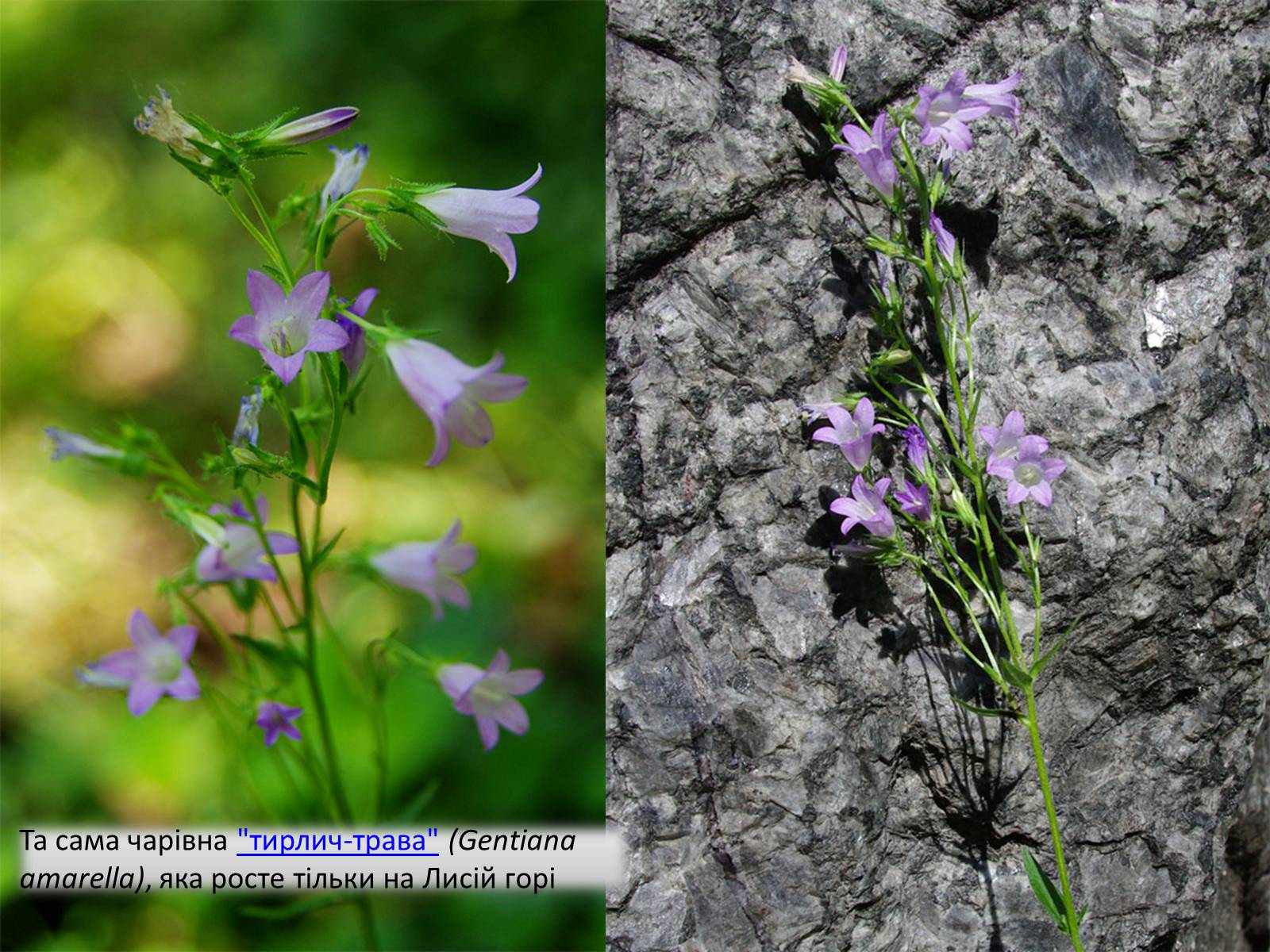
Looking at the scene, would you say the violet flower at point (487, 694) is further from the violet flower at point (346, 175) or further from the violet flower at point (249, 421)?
the violet flower at point (346, 175)

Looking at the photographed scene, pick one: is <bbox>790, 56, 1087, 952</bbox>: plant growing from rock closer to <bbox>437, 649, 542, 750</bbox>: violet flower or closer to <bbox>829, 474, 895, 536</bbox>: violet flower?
<bbox>829, 474, 895, 536</bbox>: violet flower

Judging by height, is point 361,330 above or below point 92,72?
below

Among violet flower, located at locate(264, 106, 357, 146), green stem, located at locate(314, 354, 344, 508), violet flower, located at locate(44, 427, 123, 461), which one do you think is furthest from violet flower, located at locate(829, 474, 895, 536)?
violet flower, located at locate(44, 427, 123, 461)

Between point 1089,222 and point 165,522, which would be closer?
point 1089,222

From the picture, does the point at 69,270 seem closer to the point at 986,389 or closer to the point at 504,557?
the point at 504,557

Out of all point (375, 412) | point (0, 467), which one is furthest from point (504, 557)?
point (0, 467)

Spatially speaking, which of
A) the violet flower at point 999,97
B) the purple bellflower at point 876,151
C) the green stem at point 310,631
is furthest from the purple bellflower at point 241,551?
the violet flower at point 999,97
